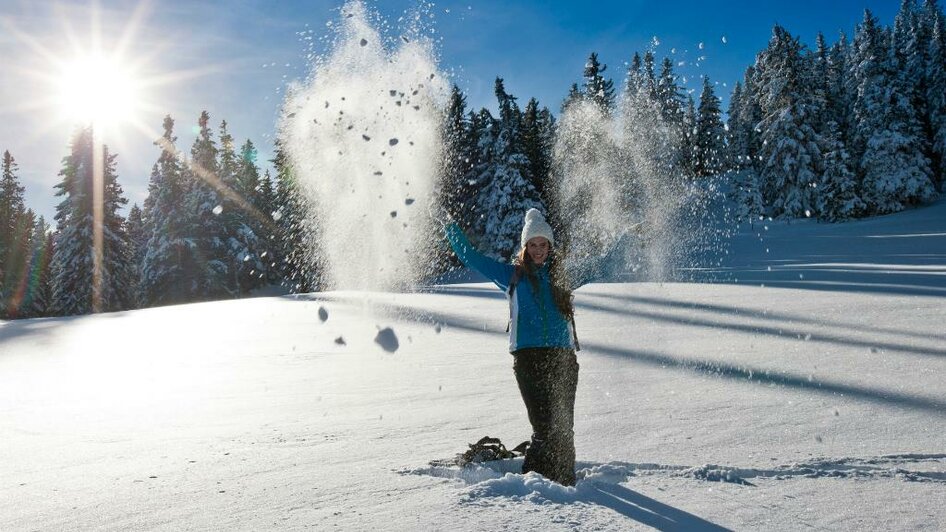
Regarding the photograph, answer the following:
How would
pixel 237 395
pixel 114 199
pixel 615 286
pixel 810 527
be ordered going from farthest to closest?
pixel 114 199 → pixel 615 286 → pixel 237 395 → pixel 810 527

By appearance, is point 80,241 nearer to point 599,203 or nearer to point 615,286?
point 599,203

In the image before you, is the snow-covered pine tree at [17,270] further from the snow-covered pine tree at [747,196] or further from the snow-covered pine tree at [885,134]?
the snow-covered pine tree at [885,134]

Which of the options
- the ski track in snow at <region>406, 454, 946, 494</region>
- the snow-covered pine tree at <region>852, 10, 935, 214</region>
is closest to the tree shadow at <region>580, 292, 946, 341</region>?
the ski track in snow at <region>406, 454, 946, 494</region>

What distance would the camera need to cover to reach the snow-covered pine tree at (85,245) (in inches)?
1449

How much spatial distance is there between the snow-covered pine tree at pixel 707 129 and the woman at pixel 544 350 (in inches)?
2052

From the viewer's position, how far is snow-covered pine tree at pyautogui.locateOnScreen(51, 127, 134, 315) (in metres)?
36.8

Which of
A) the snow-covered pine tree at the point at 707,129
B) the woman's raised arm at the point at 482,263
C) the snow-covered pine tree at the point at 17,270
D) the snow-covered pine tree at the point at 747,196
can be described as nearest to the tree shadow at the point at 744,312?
the woman's raised arm at the point at 482,263

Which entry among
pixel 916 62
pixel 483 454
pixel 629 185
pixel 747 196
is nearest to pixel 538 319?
pixel 483 454

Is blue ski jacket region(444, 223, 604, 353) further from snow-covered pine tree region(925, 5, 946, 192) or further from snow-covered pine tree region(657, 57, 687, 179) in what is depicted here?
snow-covered pine tree region(925, 5, 946, 192)

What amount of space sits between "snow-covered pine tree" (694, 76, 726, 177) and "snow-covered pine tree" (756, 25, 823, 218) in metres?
9.71

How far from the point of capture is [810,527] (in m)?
2.94

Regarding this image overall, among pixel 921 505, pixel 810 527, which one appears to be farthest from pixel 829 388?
pixel 810 527

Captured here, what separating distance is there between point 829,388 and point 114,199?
42.5m

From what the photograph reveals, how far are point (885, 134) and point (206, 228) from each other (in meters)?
46.0
